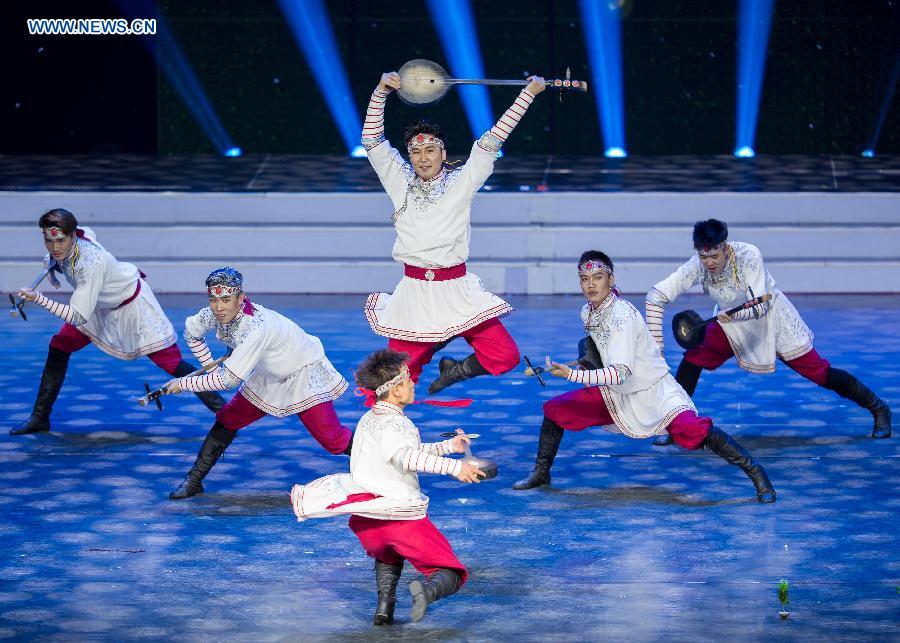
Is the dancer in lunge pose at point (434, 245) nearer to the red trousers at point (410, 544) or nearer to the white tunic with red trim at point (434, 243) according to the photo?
the white tunic with red trim at point (434, 243)

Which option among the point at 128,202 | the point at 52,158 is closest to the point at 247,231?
the point at 128,202

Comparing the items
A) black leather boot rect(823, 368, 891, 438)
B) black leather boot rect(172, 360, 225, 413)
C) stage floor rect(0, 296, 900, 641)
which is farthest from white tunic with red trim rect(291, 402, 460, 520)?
black leather boot rect(823, 368, 891, 438)

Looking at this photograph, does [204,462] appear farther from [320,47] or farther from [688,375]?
[320,47]

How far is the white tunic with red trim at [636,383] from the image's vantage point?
5664 mm

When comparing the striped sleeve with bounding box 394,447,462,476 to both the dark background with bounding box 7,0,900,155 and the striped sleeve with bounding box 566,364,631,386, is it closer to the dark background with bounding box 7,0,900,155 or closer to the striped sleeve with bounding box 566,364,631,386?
the striped sleeve with bounding box 566,364,631,386

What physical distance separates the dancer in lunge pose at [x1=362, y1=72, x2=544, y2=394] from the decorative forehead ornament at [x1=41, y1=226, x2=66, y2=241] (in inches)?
57.4

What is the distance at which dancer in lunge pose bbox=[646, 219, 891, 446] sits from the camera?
6418 mm

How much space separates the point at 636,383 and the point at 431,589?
5.73ft

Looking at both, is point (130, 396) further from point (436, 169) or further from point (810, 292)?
point (810, 292)

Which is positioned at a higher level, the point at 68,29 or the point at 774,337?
the point at 68,29

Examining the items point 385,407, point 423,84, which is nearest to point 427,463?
point 385,407

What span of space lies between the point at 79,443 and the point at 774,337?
3.24 metres

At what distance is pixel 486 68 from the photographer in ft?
45.5

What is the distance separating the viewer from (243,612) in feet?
14.6
